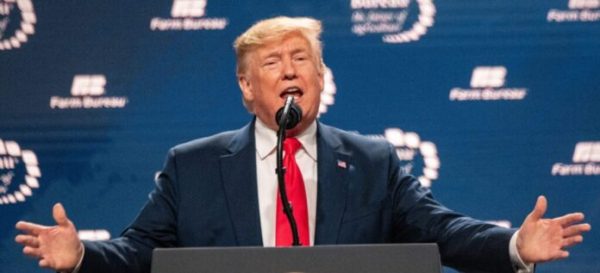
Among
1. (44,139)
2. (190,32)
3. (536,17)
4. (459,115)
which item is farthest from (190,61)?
(536,17)

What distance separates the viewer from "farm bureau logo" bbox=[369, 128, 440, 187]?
171 inches

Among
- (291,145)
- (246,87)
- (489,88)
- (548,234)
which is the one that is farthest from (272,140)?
(489,88)

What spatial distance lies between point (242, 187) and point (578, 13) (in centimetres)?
201

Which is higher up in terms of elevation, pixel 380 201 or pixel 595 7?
pixel 595 7

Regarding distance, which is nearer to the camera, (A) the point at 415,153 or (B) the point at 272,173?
(B) the point at 272,173

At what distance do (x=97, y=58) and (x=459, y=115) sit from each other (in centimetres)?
147

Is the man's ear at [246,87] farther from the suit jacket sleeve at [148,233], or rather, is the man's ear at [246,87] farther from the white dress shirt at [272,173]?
the suit jacket sleeve at [148,233]

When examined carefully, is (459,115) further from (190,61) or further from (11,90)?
(11,90)

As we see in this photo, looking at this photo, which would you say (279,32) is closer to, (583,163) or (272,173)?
(272,173)

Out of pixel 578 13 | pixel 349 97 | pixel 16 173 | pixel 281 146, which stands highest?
pixel 578 13

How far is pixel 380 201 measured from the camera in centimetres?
292

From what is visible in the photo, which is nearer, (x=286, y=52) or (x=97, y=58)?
(x=286, y=52)

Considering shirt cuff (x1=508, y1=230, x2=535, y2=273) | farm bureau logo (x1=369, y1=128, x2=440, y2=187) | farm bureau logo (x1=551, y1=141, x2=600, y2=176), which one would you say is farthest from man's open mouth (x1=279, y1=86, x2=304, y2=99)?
farm bureau logo (x1=551, y1=141, x2=600, y2=176)

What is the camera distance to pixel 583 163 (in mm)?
4348
